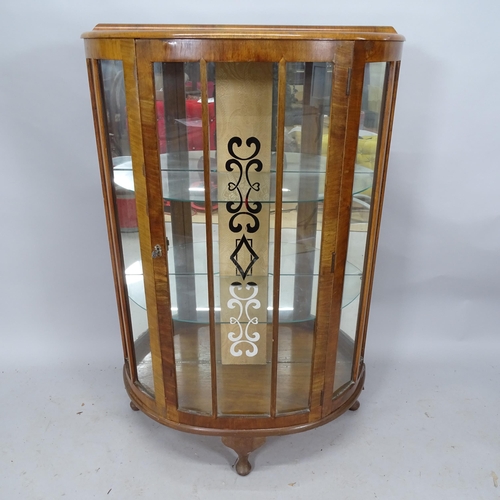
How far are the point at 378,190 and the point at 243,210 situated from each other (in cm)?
34

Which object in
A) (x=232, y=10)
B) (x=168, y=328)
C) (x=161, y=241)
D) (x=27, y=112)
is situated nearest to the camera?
(x=161, y=241)

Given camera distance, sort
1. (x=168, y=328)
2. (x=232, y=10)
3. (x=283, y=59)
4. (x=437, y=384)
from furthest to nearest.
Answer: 1. (x=437, y=384)
2. (x=232, y=10)
3. (x=168, y=328)
4. (x=283, y=59)

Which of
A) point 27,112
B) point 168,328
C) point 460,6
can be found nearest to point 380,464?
point 168,328

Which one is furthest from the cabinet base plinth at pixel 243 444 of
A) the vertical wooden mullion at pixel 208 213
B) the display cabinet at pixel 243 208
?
the vertical wooden mullion at pixel 208 213

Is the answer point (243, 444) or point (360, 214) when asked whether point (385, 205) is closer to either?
point (360, 214)

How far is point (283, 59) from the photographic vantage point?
105 centimetres

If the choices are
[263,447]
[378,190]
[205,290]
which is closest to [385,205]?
[378,190]

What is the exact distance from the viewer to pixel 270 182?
50.4 inches

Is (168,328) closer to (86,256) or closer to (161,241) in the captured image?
(161,241)

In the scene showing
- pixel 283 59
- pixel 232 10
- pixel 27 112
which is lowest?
pixel 27 112

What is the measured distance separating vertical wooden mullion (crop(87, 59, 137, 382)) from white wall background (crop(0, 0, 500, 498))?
386 millimetres

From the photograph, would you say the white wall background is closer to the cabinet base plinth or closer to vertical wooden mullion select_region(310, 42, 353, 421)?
the cabinet base plinth

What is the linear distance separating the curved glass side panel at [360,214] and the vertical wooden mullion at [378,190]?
0.01m

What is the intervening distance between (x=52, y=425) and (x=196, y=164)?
1.01 metres
